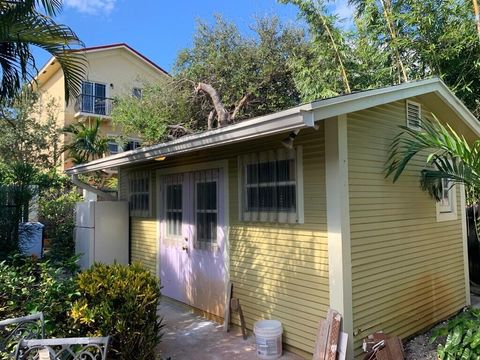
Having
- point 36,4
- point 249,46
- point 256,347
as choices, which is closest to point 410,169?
point 256,347

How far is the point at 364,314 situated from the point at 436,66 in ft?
21.8

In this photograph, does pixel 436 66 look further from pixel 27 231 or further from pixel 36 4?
pixel 27 231

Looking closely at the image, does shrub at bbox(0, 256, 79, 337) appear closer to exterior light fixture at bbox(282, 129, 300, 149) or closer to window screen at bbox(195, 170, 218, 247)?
window screen at bbox(195, 170, 218, 247)

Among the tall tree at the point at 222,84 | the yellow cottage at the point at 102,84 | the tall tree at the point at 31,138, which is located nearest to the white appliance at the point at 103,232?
the tall tree at the point at 222,84

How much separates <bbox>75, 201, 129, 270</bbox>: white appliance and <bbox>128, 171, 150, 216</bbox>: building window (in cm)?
22

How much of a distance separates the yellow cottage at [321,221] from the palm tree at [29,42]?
144cm

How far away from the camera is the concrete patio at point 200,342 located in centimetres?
438

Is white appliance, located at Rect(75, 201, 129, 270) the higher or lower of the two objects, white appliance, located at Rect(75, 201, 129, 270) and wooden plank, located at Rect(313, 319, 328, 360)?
the higher

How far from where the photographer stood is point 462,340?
382cm

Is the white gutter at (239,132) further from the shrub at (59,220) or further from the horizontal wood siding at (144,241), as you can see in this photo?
the shrub at (59,220)

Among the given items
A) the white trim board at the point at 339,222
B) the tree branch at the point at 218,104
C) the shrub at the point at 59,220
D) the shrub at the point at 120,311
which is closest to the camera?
the shrub at the point at 120,311

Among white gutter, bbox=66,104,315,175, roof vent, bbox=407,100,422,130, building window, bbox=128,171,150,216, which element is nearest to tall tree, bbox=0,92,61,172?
building window, bbox=128,171,150,216

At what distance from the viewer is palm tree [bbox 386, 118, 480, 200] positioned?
13.2 ft

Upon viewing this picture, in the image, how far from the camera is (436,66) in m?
8.66
